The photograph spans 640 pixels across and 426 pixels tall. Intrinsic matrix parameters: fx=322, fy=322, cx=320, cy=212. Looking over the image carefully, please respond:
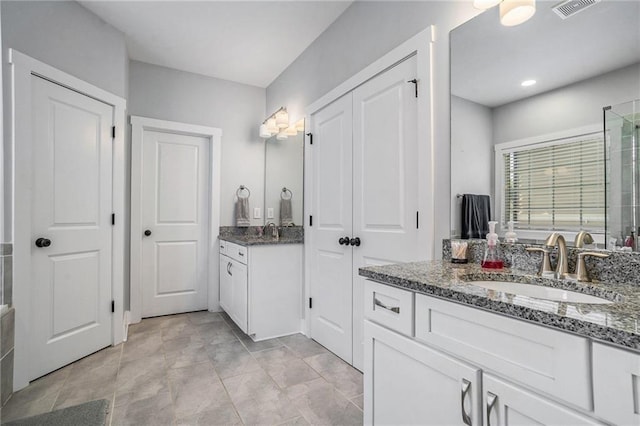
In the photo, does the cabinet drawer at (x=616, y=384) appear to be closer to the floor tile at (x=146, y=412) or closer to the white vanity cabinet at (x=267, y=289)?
the floor tile at (x=146, y=412)

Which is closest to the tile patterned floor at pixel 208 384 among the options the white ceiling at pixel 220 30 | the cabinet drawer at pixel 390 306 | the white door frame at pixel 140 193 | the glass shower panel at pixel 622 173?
the white door frame at pixel 140 193

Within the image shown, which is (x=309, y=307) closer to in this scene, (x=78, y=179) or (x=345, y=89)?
(x=345, y=89)

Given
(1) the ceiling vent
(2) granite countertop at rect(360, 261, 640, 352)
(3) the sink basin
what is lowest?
(3) the sink basin

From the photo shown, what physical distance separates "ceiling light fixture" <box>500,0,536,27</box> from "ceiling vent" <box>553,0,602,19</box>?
0.27ft

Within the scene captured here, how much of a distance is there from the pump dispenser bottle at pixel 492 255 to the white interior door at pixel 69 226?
2.59m

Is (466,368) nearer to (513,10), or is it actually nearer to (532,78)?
(532,78)

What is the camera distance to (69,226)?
2.28 meters

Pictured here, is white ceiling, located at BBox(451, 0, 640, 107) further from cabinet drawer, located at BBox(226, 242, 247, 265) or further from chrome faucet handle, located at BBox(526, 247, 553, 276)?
cabinet drawer, located at BBox(226, 242, 247, 265)

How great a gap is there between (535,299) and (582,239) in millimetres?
531

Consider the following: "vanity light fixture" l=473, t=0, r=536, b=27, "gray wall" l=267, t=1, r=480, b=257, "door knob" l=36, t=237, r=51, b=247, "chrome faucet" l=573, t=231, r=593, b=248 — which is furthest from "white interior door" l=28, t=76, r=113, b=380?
"chrome faucet" l=573, t=231, r=593, b=248

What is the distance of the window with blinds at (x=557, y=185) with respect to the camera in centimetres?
114

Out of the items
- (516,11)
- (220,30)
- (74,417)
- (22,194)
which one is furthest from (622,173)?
(22,194)

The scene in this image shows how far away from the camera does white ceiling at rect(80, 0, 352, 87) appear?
7.72 feet

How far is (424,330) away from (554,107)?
1.01 meters
